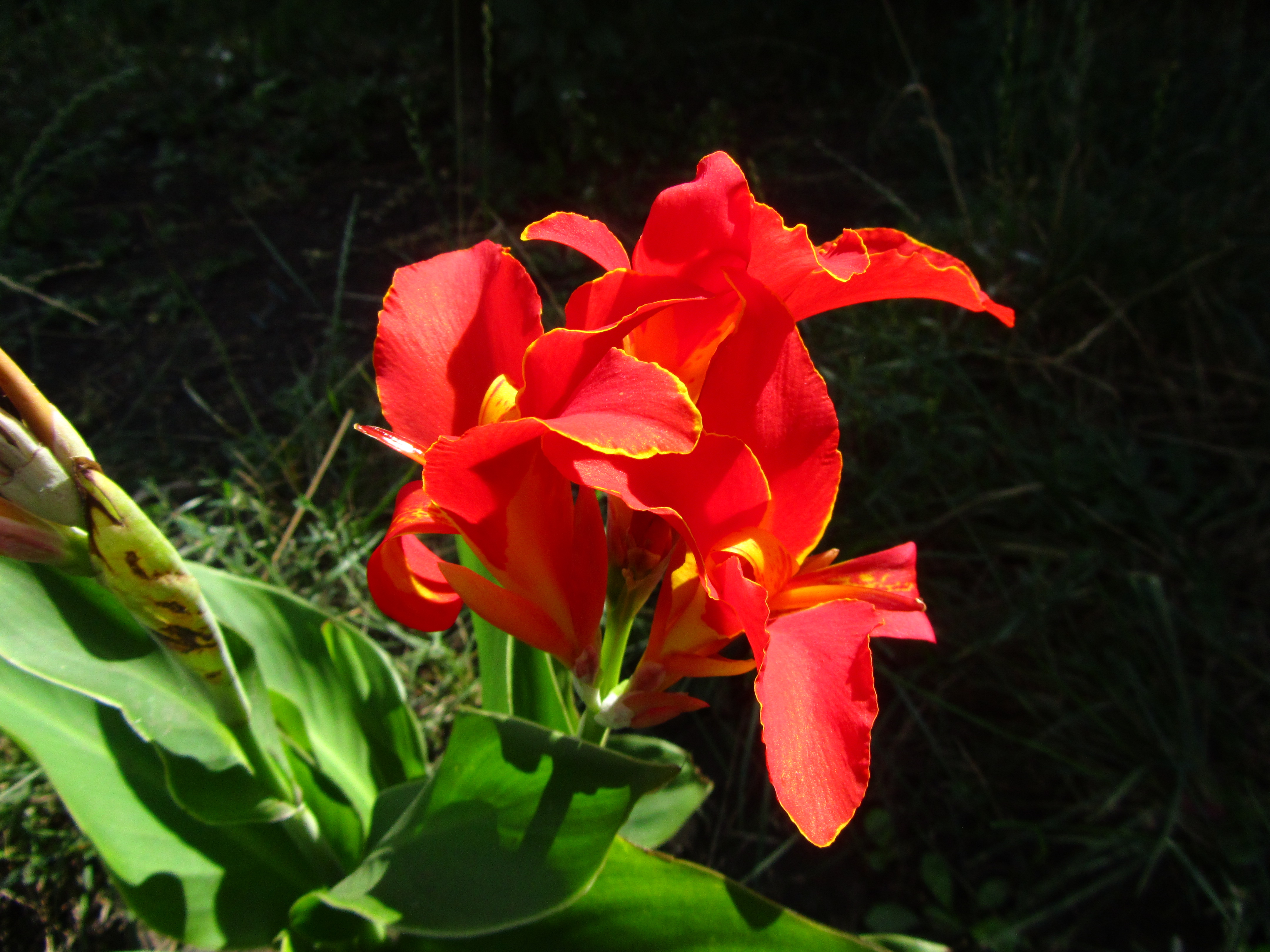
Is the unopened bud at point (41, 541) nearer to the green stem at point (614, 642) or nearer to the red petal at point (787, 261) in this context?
the green stem at point (614, 642)

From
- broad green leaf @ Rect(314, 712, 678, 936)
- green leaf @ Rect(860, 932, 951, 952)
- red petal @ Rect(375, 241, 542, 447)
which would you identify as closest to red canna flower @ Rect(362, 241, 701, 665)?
red petal @ Rect(375, 241, 542, 447)

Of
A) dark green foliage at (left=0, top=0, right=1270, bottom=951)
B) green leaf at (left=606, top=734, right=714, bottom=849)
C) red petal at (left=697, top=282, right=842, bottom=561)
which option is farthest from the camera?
dark green foliage at (left=0, top=0, right=1270, bottom=951)

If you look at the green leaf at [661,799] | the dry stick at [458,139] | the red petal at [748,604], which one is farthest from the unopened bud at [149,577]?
the dry stick at [458,139]

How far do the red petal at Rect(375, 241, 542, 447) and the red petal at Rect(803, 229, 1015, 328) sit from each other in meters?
0.23

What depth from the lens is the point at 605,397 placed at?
508mm

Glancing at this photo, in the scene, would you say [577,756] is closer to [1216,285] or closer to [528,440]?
[528,440]

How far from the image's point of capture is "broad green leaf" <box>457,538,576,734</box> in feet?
3.16

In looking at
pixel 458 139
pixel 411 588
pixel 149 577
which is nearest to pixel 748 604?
pixel 411 588

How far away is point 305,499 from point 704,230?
112 cm

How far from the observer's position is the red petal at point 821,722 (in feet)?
1.61

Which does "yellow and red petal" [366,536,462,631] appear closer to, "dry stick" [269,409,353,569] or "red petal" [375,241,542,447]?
"red petal" [375,241,542,447]

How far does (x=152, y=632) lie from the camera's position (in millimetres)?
656

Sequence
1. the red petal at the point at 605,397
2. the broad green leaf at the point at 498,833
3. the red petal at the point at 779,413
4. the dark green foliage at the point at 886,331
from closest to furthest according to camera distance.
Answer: the red petal at the point at 605,397 < the red petal at the point at 779,413 < the broad green leaf at the point at 498,833 < the dark green foliage at the point at 886,331

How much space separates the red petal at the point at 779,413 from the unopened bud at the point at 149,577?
0.40 m
